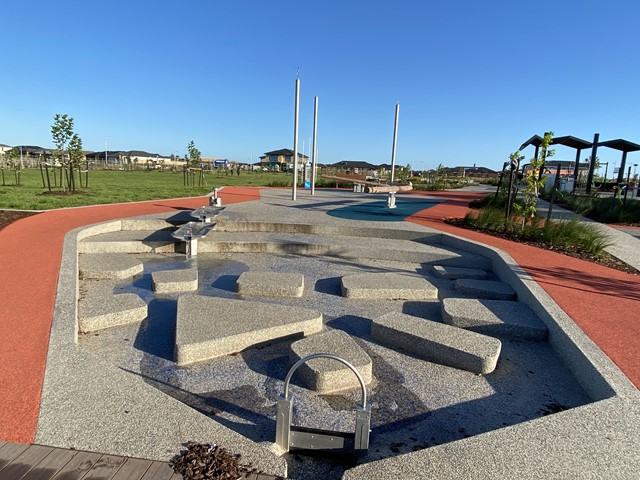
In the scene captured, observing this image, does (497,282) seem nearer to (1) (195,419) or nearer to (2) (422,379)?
(2) (422,379)

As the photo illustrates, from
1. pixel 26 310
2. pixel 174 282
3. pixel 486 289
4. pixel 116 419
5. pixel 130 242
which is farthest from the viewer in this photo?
pixel 130 242

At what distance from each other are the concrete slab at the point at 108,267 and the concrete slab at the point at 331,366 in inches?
172

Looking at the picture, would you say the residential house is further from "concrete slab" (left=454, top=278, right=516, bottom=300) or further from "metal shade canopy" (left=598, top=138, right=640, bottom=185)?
"concrete slab" (left=454, top=278, right=516, bottom=300)

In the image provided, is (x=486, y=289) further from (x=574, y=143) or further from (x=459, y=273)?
(x=574, y=143)

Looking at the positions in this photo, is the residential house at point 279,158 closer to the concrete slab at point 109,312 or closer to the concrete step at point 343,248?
the concrete step at point 343,248

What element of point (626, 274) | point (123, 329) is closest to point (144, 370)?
point (123, 329)

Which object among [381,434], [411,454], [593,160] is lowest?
[381,434]

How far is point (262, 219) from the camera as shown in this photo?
11398mm

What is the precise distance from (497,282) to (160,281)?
5962 mm

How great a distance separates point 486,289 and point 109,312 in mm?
5789

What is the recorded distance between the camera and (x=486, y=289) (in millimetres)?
6691

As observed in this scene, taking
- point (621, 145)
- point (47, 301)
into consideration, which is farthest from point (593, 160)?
point (47, 301)

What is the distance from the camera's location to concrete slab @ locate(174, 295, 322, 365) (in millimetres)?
4272

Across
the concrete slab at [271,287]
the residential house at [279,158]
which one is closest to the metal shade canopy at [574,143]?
the concrete slab at [271,287]
